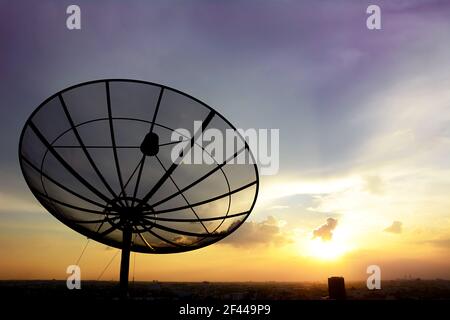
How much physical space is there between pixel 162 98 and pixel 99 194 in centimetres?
370

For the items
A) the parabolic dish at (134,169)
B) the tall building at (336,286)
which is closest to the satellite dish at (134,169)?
the parabolic dish at (134,169)

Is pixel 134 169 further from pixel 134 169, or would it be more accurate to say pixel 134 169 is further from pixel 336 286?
pixel 336 286

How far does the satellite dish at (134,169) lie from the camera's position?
10.7 m

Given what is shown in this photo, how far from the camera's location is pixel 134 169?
39.8 feet

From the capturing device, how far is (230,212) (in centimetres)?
1219

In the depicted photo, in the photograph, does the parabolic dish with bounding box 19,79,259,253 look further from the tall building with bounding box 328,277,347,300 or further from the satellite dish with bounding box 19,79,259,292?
the tall building with bounding box 328,277,347,300

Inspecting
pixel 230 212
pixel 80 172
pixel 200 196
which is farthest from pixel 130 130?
pixel 230 212

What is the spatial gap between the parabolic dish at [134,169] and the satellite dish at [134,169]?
3 cm

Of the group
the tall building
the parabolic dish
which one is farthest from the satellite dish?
the tall building

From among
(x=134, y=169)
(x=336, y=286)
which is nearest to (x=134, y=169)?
(x=134, y=169)

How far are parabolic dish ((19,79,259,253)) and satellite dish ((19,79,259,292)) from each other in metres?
0.03

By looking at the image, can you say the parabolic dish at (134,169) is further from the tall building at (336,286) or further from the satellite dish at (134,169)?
the tall building at (336,286)
